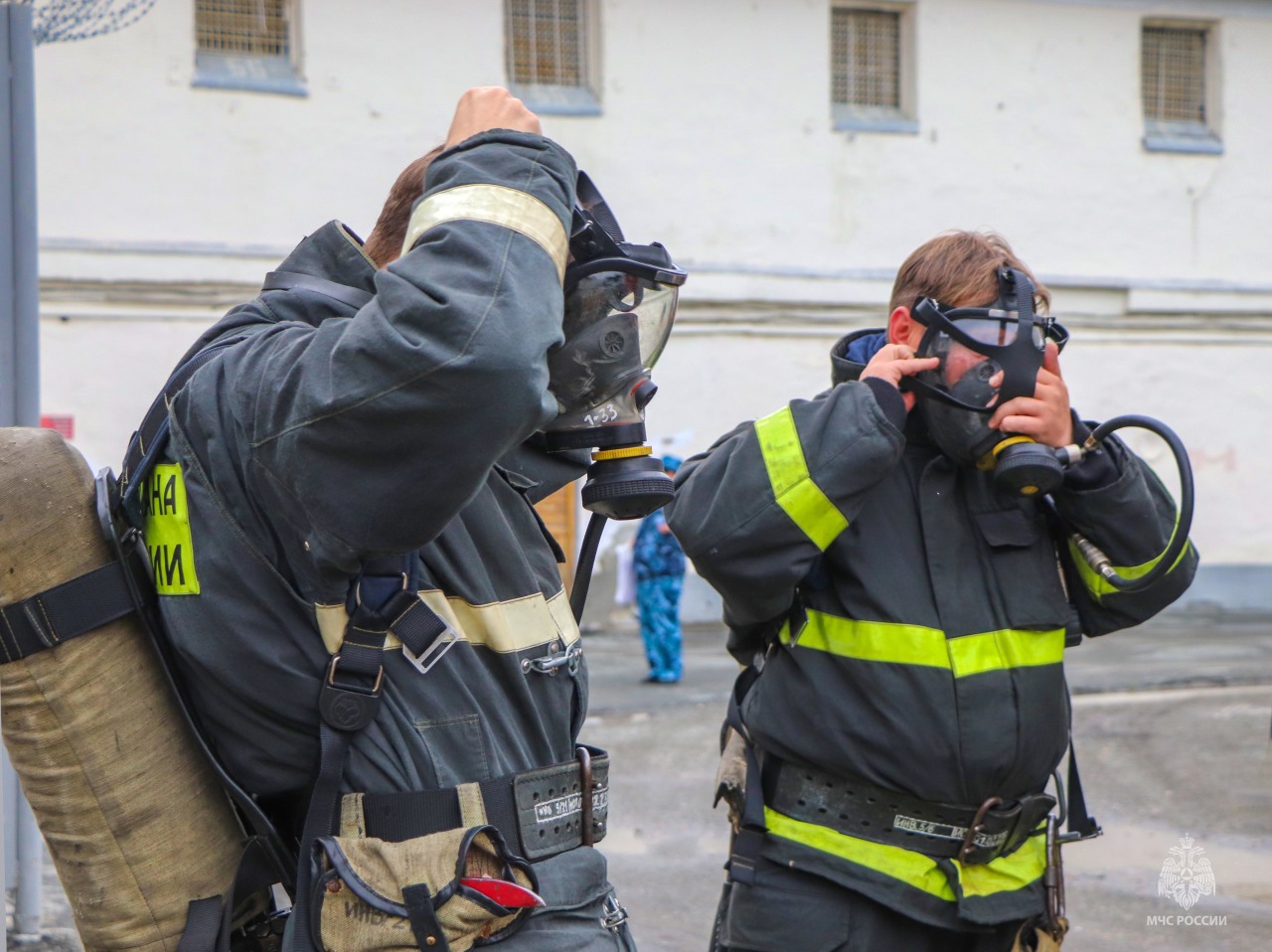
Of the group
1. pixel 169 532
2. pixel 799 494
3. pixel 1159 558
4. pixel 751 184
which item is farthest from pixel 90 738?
pixel 751 184

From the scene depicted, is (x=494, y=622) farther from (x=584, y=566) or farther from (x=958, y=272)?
(x=958, y=272)

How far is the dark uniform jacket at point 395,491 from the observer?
4.68 ft

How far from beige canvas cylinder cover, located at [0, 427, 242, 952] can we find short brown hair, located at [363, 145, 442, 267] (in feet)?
1.56

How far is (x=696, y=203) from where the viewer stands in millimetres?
13156

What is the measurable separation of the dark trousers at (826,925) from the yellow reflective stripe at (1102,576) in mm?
670

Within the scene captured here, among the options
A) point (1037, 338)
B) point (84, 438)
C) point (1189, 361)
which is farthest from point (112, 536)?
point (1189, 361)

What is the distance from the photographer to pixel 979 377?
2.55 metres

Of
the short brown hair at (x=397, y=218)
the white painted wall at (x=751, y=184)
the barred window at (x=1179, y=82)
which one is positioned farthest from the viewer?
the barred window at (x=1179, y=82)

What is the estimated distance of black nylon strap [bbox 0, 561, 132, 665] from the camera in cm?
161

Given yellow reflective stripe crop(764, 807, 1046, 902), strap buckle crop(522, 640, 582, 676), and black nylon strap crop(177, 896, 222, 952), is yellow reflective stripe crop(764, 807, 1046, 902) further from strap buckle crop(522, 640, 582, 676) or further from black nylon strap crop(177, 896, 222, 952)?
black nylon strap crop(177, 896, 222, 952)

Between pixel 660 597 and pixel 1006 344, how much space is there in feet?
23.2

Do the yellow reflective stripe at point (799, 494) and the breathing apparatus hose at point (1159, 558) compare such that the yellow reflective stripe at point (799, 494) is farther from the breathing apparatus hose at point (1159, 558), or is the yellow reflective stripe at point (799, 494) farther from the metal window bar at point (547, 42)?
the metal window bar at point (547, 42)

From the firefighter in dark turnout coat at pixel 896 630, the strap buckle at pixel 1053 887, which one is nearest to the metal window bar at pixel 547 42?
the firefighter in dark turnout coat at pixel 896 630

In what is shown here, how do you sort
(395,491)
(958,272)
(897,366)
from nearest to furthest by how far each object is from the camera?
(395,491) < (897,366) < (958,272)
